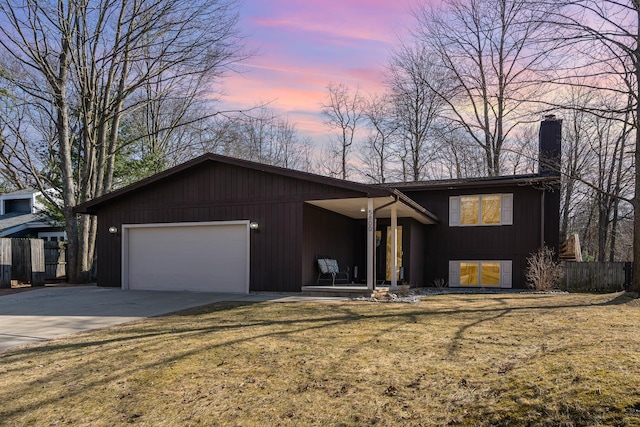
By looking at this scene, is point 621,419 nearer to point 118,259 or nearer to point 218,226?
point 218,226

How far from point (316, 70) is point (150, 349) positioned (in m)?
10.0

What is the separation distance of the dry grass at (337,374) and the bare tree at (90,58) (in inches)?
458

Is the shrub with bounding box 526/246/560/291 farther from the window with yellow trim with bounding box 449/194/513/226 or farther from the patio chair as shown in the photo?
the patio chair

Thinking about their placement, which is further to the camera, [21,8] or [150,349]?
[21,8]

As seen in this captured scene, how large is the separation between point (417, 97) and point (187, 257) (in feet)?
57.6

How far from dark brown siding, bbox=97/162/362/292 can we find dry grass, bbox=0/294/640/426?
4479mm

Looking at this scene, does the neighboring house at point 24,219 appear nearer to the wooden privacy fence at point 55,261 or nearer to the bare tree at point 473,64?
the wooden privacy fence at point 55,261

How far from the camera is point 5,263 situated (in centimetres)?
1452

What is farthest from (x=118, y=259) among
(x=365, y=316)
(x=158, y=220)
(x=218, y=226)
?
(x=365, y=316)

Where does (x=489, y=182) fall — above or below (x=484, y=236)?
above

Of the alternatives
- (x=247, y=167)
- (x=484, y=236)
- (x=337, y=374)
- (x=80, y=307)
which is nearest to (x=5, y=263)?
(x=80, y=307)

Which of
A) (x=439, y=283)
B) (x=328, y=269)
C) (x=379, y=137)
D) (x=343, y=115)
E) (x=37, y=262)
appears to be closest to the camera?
(x=328, y=269)

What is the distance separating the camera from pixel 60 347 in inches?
235

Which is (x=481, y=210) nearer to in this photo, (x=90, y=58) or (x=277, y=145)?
(x=90, y=58)
